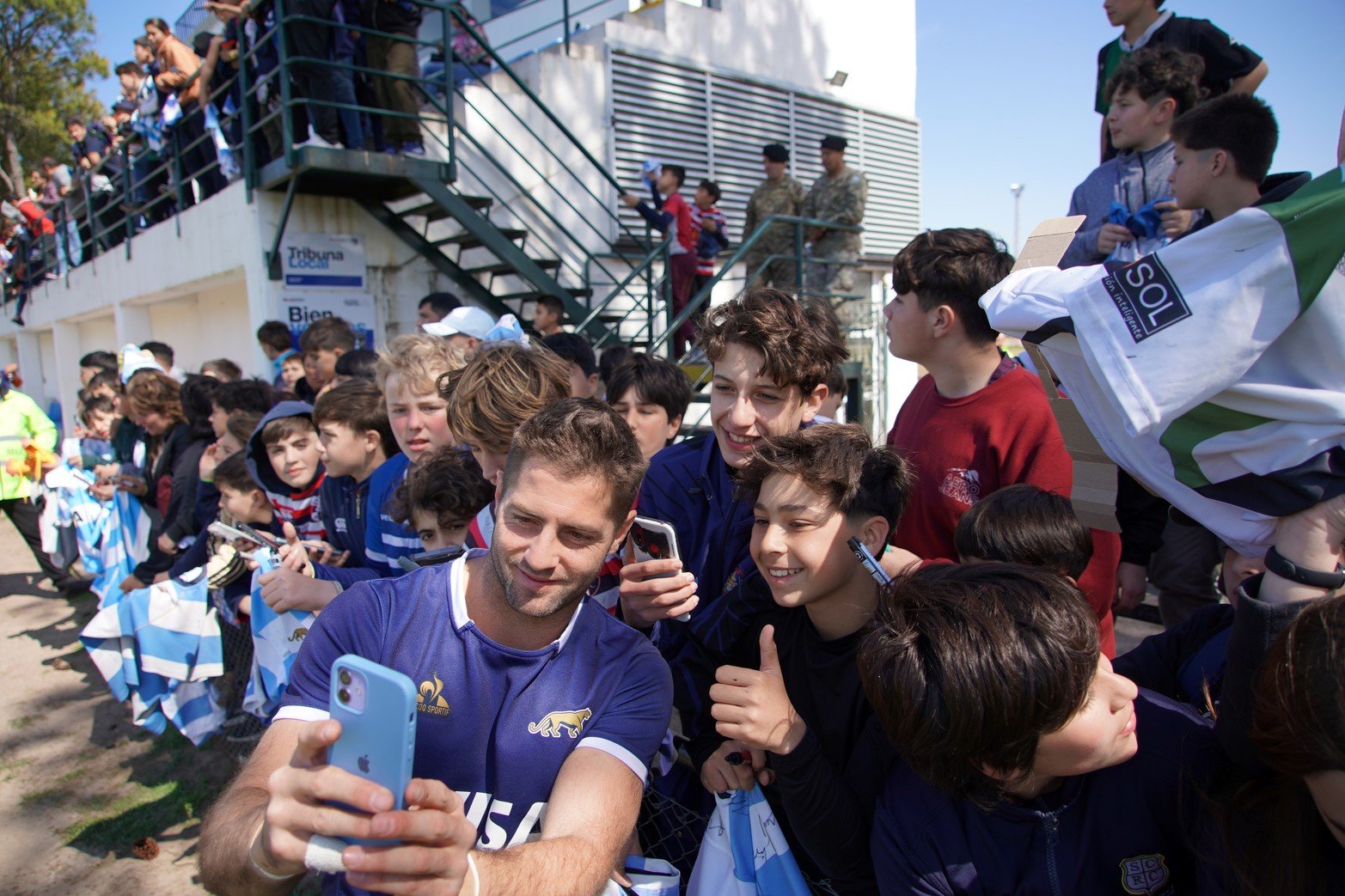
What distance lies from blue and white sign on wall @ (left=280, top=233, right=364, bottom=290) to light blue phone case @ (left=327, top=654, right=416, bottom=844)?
8.10 metres

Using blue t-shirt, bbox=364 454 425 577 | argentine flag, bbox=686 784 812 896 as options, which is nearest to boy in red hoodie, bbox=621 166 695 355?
blue t-shirt, bbox=364 454 425 577

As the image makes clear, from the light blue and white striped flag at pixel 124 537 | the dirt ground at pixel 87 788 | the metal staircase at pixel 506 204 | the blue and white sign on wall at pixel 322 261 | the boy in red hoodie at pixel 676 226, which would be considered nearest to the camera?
the dirt ground at pixel 87 788

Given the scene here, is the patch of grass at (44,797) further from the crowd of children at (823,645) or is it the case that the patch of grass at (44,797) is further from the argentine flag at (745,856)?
the argentine flag at (745,856)

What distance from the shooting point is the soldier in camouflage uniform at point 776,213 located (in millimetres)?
8742

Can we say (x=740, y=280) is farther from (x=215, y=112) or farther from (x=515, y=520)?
(x=515, y=520)

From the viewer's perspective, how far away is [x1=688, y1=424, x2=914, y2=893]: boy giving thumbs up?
5.18ft

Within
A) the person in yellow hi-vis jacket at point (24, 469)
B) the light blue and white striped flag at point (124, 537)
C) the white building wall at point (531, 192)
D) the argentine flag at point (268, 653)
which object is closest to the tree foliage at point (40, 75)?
the white building wall at point (531, 192)

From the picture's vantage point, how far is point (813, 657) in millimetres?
1879

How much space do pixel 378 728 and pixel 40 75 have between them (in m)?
32.0

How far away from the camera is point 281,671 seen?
3.27m

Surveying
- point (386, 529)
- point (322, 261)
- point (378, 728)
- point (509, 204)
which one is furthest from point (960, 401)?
point (509, 204)

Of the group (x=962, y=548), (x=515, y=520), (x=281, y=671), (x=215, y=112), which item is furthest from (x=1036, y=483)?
(x=215, y=112)

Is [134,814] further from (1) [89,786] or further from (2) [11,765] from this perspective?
(2) [11,765]

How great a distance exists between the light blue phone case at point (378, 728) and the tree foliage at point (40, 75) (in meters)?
30.3
